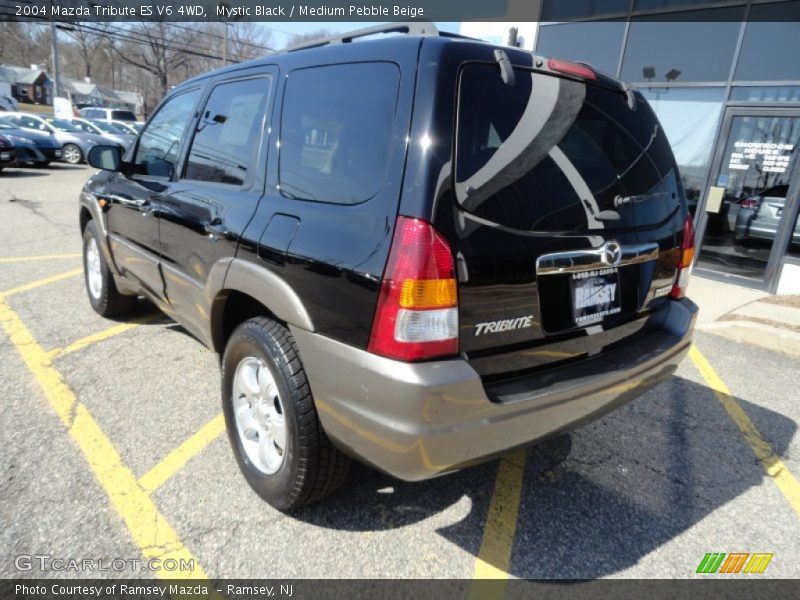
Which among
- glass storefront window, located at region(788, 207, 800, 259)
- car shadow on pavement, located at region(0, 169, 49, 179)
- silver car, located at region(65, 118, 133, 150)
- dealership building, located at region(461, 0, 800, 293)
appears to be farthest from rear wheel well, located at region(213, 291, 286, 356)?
silver car, located at region(65, 118, 133, 150)

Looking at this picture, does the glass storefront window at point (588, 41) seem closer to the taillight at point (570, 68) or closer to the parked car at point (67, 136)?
the taillight at point (570, 68)

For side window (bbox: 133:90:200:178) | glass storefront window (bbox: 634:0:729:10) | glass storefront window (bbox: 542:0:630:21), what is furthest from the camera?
glass storefront window (bbox: 542:0:630:21)

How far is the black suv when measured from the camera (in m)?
1.71

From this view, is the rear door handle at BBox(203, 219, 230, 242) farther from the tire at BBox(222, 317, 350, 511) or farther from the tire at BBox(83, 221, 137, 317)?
the tire at BBox(83, 221, 137, 317)

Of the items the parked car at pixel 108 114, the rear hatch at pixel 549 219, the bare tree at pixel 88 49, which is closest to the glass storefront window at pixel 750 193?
the rear hatch at pixel 549 219

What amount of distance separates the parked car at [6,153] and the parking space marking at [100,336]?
13.4m

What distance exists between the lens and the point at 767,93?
700 centimetres

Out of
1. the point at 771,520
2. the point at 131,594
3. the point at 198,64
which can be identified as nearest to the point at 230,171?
the point at 131,594

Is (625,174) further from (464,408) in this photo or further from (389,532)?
(389,532)

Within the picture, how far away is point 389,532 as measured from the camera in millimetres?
2270

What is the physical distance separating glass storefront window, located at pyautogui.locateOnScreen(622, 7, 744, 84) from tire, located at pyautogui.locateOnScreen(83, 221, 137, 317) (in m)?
7.75

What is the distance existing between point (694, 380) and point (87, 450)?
162 inches

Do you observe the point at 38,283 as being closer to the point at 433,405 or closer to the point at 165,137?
the point at 165,137

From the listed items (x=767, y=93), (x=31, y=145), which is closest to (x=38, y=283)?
(x=767, y=93)
